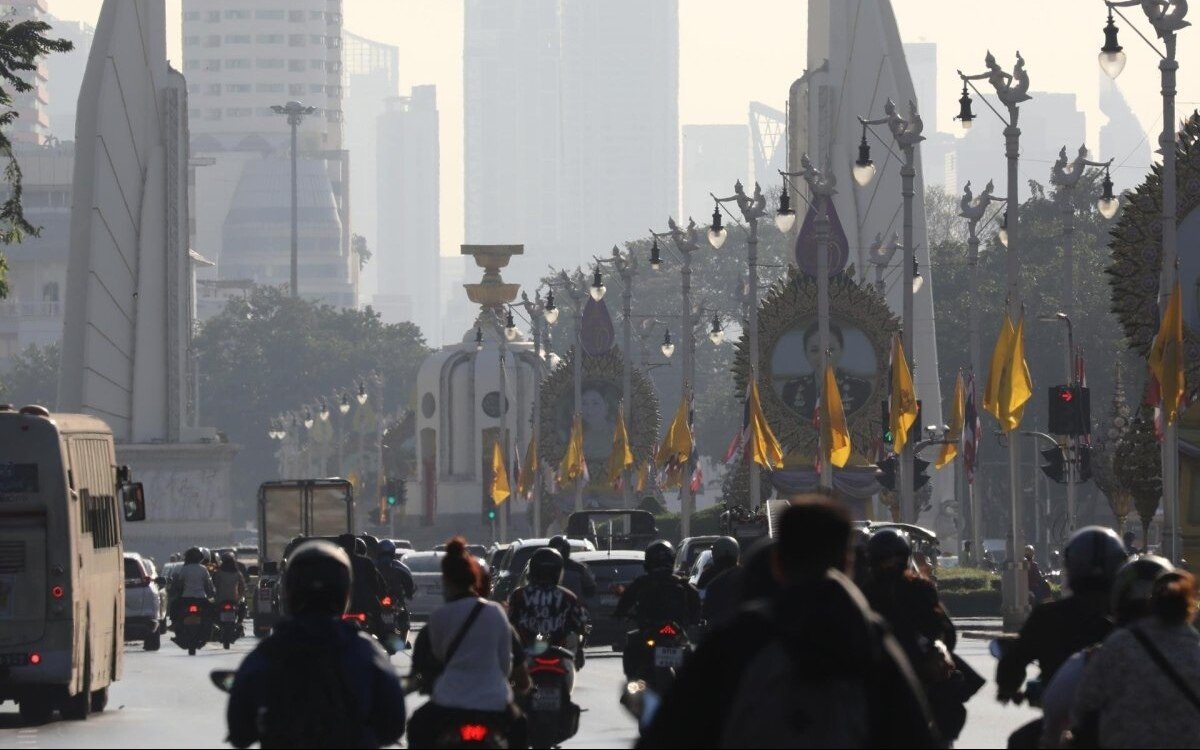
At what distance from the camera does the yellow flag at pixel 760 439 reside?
167 ft

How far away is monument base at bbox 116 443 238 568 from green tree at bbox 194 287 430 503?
49511 millimetres

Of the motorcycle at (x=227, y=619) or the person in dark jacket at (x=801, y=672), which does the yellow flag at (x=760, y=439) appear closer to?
the motorcycle at (x=227, y=619)

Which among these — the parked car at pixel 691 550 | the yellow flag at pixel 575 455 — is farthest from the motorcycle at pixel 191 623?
the yellow flag at pixel 575 455

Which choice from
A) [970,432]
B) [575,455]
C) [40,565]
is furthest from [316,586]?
[575,455]

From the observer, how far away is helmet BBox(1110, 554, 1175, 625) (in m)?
10.6

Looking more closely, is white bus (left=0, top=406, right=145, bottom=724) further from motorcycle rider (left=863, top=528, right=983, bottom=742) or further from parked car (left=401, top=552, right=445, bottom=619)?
parked car (left=401, top=552, right=445, bottom=619)

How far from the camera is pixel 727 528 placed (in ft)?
119

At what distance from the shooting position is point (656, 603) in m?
18.5

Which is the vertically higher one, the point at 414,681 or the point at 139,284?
the point at 139,284

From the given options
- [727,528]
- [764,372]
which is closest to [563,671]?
[727,528]

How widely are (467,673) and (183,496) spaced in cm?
8949

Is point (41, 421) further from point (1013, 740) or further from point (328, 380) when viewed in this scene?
point (328, 380)

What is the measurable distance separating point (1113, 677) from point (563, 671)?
6678 mm

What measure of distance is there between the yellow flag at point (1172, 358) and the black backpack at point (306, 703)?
963 inches
